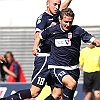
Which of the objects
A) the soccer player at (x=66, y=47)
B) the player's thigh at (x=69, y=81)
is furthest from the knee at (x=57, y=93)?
the player's thigh at (x=69, y=81)

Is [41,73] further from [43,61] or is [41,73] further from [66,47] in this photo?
[66,47]

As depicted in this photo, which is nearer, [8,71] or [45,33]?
[45,33]

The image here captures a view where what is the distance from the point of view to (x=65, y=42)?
35.4 feet

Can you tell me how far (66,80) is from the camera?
10750mm

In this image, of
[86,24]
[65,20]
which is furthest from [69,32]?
[86,24]

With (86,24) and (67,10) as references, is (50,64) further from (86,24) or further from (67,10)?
(86,24)

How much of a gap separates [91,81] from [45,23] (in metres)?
4.67

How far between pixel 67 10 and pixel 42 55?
1.17 m

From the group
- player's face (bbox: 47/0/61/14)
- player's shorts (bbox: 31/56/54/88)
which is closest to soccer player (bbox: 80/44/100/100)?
player's shorts (bbox: 31/56/54/88)

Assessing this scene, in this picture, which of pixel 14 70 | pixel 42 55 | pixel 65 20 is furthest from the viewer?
pixel 14 70

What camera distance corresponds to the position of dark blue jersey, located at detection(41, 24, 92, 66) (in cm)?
1075

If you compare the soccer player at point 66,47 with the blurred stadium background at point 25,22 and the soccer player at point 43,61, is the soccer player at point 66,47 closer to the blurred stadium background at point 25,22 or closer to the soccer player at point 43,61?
the soccer player at point 43,61

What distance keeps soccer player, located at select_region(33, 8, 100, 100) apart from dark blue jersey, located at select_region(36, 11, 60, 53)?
271mm

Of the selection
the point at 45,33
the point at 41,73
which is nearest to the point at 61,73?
the point at 41,73
